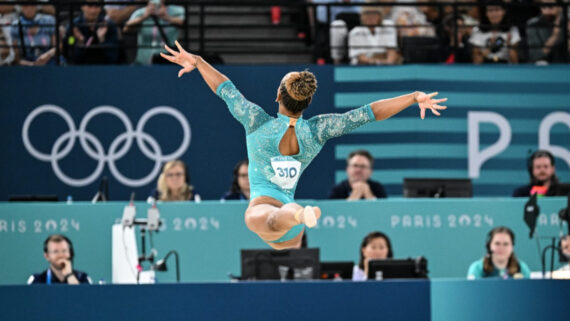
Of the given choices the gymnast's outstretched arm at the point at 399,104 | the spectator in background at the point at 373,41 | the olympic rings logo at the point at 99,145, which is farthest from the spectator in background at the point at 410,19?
the gymnast's outstretched arm at the point at 399,104

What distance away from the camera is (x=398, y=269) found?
8836 mm

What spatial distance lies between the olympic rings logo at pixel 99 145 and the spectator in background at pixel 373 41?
2.46 metres

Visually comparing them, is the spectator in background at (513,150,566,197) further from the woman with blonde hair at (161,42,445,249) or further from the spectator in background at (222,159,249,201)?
the woman with blonde hair at (161,42,445,249)

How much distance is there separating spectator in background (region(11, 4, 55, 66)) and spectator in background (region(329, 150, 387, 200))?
3975 mm

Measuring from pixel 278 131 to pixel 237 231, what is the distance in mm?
4120

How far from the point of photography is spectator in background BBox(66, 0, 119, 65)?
12.1 metres

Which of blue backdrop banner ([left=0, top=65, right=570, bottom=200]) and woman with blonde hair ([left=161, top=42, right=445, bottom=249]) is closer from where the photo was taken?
woman with blonde hair ([left=161, top=42, right=445, bottom=249])

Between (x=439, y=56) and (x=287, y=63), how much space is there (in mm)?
1852

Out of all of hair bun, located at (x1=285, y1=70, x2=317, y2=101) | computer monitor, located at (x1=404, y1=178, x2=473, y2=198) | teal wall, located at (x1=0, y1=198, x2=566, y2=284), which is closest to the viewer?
hair bun, located at (x1=285, y1=70, x2=317, y2=101)

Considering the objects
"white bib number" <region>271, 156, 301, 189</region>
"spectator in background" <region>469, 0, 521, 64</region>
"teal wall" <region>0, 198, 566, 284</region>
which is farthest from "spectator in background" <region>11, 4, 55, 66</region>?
"white bib number" <region>271, 156, 301, 189</region>

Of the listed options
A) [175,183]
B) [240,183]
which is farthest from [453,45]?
[175,183]

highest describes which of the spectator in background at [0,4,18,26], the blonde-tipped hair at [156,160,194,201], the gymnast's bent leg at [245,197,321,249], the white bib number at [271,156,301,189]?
the spectator in background at [0,4,18,26]

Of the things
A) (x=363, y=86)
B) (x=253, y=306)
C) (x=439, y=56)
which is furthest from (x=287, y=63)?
(x=253, y=306)

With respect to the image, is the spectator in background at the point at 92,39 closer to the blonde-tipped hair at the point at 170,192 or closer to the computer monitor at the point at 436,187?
the blonde-tipped hair at the point at 170,192
